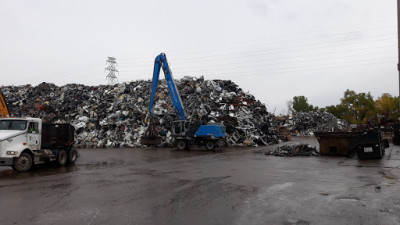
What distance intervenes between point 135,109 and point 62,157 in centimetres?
1567

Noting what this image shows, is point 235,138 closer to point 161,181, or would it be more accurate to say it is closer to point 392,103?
point 161,181

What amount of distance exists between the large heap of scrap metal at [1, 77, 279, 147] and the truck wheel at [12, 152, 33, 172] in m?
14.4

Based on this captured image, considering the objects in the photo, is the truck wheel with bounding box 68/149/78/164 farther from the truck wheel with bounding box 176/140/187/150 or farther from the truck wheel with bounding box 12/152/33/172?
the truck wheel with bounding box 176/140/187/150

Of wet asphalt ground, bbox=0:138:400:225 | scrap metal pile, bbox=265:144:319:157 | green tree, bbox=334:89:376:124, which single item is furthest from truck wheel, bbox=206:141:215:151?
green tree, bbox=334:89:376:124

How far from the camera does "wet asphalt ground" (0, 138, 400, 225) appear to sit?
518cm

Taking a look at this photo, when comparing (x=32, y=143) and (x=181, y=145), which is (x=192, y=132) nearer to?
(x=181, y=145)

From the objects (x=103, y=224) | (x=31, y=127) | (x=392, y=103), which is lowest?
(x=103, y=224)

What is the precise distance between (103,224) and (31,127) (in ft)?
29.1

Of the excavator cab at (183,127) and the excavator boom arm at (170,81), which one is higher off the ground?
the excavator boom arm at (170,81)

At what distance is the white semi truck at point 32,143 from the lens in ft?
35.0

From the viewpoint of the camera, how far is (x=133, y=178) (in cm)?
963

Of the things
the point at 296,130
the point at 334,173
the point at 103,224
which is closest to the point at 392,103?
the point at 296,130

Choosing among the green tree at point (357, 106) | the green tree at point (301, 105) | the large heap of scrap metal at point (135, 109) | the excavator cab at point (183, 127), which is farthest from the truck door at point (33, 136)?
the green tree at point (301, 105)

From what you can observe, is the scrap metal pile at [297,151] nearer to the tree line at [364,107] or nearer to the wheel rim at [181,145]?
the wheel rim at [181,145]
